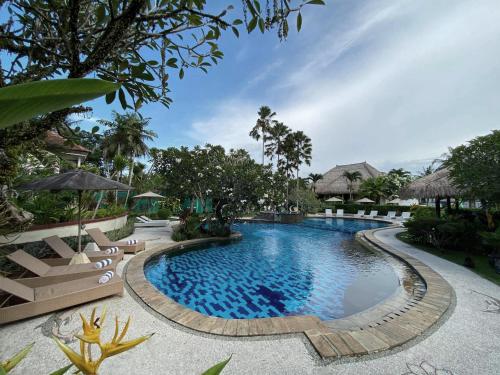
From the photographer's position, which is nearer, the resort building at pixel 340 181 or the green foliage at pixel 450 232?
the green foliage at pixel 450 232

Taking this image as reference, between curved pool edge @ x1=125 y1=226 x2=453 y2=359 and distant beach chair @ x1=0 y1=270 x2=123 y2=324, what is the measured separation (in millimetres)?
733

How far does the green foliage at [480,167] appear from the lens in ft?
27.9

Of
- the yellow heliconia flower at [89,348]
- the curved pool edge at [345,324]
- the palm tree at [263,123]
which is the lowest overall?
the curved pool edge at [345,324]

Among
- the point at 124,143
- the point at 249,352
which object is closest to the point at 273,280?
the point at 249,352

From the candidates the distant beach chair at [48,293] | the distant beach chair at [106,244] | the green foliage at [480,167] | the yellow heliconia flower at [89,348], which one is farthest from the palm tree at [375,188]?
the yellow heliconia flower at [89,348]

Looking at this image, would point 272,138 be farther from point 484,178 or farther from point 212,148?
point 484,178

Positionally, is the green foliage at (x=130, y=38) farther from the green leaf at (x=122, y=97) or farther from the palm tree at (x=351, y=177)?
the palm tree at (x=351, y=177)

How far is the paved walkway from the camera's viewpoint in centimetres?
318

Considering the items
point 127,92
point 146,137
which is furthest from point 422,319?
point 146,137

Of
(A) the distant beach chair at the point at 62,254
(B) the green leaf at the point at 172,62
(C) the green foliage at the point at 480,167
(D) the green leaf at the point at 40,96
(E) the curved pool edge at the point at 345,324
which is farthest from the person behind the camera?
(C) the green foliage at the point at 480,167

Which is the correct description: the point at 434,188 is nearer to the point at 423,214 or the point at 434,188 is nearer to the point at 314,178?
the point at 423,214

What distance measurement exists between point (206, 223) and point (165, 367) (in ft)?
39.1

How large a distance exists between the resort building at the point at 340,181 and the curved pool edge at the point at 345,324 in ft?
114

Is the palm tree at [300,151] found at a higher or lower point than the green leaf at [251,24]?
higher
